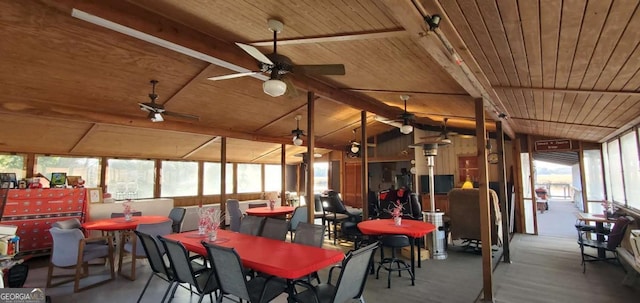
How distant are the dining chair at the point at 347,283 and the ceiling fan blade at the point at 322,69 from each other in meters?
1.68

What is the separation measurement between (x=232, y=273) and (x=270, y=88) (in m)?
1.69

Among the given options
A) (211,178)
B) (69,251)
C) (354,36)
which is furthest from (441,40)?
(211,178)

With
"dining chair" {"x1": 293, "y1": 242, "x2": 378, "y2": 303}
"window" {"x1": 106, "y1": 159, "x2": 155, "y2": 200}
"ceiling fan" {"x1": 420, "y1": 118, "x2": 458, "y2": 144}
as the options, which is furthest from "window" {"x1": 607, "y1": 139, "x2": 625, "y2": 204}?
"window" {"x1": 106, "y1": 159, "x2": 155, "y2": 200}

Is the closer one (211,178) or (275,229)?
(275,229)

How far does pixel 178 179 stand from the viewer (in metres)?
8.66

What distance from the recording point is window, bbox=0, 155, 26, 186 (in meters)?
5.79

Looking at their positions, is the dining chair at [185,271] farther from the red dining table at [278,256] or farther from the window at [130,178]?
the window at [130,178]

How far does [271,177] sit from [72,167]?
20.0 feet

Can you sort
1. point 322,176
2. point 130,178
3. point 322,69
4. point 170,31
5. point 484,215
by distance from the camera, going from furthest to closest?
1. point 322,176
2. point 130,178
3. point 484,215
4. point 170,31
5. point 322,69

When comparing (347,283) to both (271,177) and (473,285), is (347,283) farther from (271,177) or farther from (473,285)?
(271,177)

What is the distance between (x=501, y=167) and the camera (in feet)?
17.5

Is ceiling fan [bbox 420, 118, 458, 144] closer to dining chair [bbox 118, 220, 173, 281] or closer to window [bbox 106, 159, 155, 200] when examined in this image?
dining chair [bbox 118, 220, 173, 281]

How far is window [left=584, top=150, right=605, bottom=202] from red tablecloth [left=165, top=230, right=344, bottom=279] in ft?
23.5

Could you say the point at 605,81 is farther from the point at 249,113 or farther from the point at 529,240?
the point at 249,113
